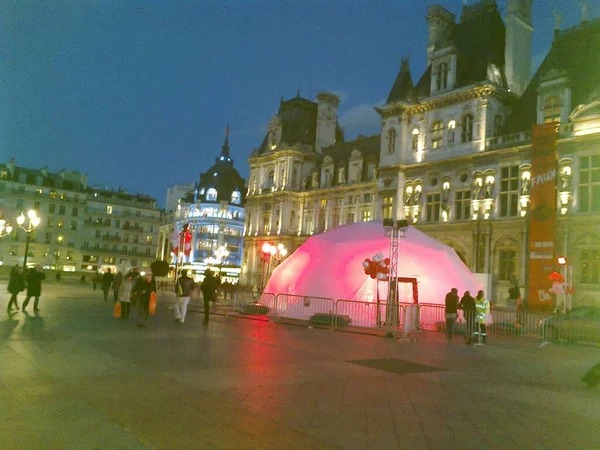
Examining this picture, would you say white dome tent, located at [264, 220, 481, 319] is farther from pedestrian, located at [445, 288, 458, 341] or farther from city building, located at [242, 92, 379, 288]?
city building, located at [242, 92, 379, 288]

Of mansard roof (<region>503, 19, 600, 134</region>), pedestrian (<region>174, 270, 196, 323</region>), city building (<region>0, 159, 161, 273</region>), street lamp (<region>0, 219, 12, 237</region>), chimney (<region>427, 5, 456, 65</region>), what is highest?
chimney (<region>427, 5, 456, 65</region>)

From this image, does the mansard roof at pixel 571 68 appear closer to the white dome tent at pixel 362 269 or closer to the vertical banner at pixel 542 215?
the vertical banner at pixel 542 215

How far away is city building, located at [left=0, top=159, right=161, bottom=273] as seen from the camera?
82.2 m

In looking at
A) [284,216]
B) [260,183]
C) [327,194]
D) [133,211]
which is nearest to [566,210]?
[327,194]

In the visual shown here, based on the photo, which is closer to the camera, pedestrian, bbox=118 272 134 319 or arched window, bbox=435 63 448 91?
pedestrian, bbox=118 272 134 319

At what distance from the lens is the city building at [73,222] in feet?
270

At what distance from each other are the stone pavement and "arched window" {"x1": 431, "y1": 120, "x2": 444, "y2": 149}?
A: 27.7 meters

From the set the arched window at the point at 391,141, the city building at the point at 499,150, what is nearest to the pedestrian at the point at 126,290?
the city building at the point at 499,150

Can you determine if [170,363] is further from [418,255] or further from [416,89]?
[416,89]

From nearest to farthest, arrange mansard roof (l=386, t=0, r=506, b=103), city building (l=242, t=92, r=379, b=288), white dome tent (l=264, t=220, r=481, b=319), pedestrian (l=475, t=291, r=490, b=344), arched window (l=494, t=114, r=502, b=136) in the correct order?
1. pedestrian (l=475, t=291, r=490, b=344)
2. white dome tent (l=264, t=220, r=481, b=319)
3. arched window (l=494, t=114, r=502, b=136)
4. mansard roof (l=386, t=0, r=506, b=103)
5. city building (l=242, t=92, r=379, b=288)

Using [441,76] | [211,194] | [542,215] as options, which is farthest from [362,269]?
[211,194]

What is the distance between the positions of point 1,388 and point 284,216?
Answer: 169ft

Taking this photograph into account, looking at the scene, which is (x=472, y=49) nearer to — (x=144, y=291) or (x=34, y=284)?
(x=144, y=291)

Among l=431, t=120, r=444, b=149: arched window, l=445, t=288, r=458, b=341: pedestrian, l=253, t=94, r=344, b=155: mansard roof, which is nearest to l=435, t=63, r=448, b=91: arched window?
l=431, t=120, r=444, b=149: arched window
